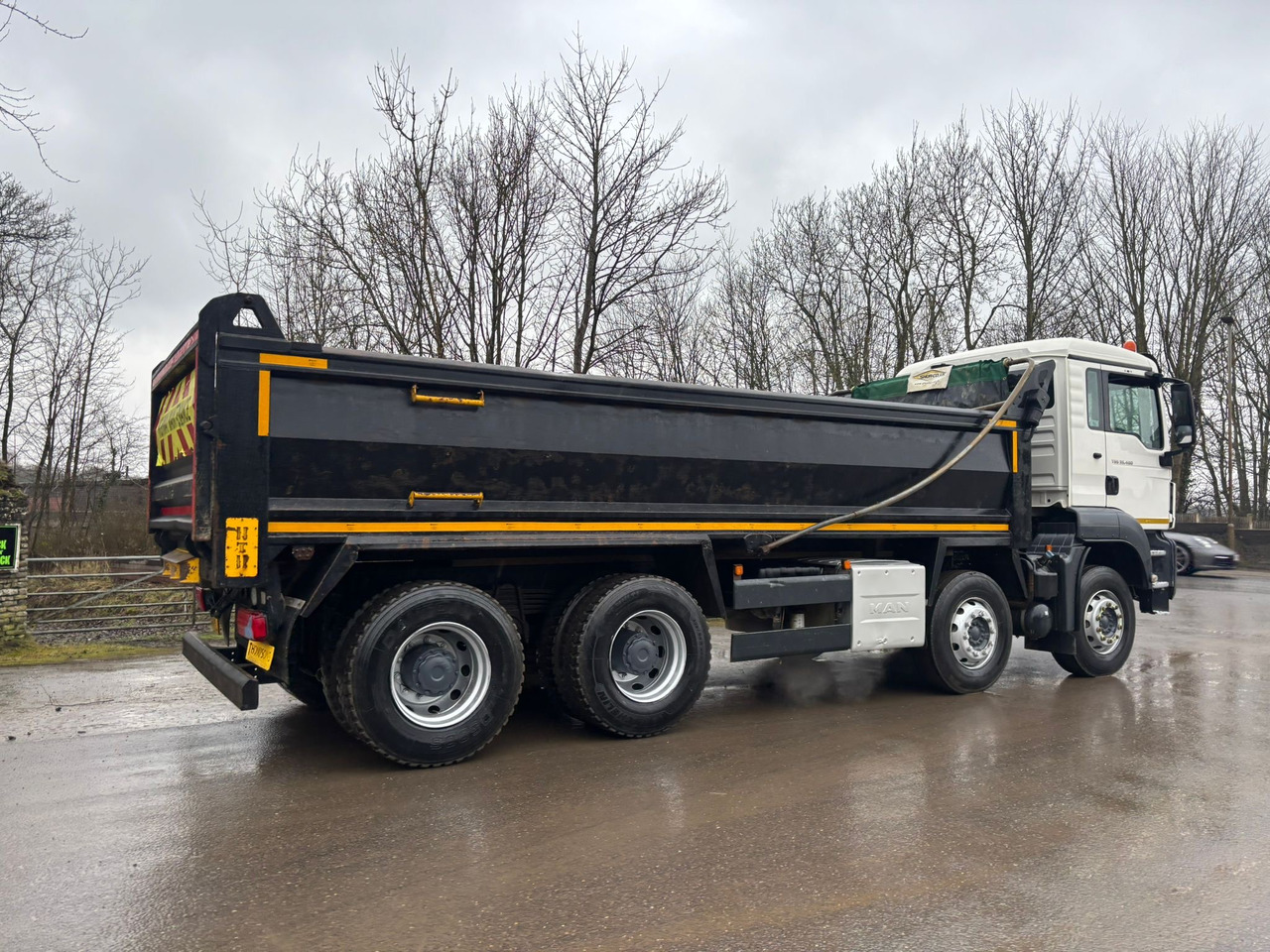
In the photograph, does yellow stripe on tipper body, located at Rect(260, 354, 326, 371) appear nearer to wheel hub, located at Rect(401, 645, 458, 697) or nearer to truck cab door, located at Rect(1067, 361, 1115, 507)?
wheel hub, located at Rect(401, 645, 458, 697)

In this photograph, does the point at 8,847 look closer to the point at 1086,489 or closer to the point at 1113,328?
the point at 1086,489

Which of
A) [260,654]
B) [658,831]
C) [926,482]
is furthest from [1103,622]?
[260,654]

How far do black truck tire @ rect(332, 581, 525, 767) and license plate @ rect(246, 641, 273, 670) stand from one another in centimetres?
43

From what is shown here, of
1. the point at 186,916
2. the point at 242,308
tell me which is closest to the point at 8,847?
the point at 186,916

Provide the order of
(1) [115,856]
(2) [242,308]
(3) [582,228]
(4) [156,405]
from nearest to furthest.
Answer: (1) [115,856], (2) [242,308], (4) [156,405], (3) [582,228]

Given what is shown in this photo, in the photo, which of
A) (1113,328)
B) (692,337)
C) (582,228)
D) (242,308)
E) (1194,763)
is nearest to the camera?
(242,308)

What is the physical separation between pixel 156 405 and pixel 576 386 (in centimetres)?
321

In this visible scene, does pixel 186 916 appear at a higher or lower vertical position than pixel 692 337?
lower

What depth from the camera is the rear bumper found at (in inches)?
211

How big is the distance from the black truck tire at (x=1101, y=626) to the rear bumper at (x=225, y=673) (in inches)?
280

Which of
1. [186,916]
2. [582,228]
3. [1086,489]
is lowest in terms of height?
[186,916]

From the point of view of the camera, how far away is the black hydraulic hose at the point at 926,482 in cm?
723

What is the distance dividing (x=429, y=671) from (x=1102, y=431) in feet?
22.4

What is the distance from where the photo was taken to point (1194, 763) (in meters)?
5.97
